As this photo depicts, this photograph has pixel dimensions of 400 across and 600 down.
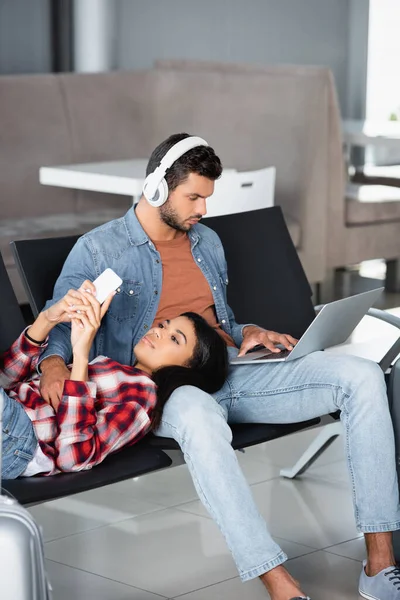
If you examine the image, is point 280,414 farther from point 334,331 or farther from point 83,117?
point 83,117

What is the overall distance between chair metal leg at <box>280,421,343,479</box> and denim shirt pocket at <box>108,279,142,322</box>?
78 cm

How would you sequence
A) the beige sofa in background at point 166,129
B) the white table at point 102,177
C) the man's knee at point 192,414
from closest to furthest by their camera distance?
1. the man's knee at point 192,414
2. the white table at point 102,177
3. the beige sofa in background at point 166,129

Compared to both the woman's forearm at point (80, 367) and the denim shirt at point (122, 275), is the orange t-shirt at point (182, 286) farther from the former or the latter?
the woman's forearm at point (80, 367)

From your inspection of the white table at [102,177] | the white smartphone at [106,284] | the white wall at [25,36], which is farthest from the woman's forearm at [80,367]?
the white wall at [25,36]

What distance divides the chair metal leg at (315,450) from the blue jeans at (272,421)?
57 centimetres

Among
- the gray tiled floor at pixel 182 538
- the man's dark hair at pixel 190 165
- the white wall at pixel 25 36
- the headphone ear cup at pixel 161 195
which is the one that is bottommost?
the gray tiled floor at pixel 182 538

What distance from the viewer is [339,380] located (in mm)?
2418

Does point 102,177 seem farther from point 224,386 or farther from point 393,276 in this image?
point 393,276

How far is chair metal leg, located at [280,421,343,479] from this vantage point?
306 cm

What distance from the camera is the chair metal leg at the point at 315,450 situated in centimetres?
306

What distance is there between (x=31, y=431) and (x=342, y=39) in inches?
242

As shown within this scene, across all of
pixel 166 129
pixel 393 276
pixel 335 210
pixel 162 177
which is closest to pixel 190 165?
pixel 162 177

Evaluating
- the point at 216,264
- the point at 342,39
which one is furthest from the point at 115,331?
the point at 342,39

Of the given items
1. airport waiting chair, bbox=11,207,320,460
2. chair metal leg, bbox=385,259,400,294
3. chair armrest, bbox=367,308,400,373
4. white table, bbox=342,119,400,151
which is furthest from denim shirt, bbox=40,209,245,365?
white table, bbox=342,119,400,151
